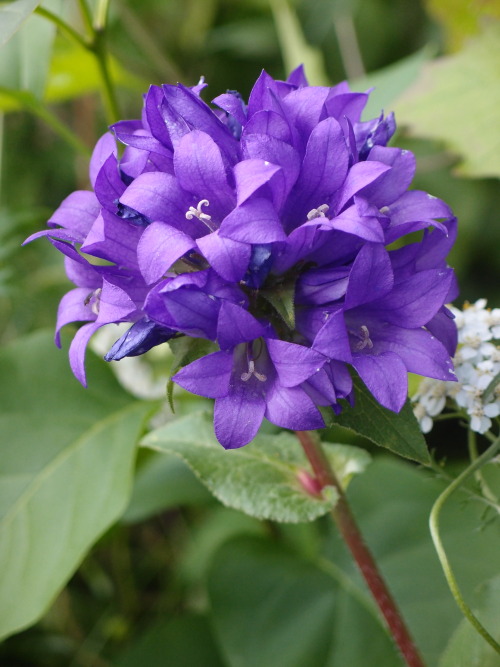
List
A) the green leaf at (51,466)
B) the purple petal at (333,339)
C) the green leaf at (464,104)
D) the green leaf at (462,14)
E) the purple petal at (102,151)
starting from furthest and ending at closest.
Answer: the green leaf at (462,14) → the green leaf at (464,104) → the green leaf at (51,466) → the purple petal at (102,151) → the purple petal at (333,339)

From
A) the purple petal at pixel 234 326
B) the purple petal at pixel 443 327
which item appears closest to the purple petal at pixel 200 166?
the purple petal at pixel 234 326

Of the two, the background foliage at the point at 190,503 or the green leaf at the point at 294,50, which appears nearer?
the background foliage at the point at 190,503

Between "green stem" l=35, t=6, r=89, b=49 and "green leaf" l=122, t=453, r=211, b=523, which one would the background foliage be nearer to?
"green leaf" l=122, t=453, r=211, b=523

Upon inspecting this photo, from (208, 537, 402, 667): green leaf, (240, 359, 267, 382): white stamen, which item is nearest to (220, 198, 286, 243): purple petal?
(240, 359, 267, 382): white stamen

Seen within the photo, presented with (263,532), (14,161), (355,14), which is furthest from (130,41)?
(263,532)

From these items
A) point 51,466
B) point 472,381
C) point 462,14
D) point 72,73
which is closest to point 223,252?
point 472,381

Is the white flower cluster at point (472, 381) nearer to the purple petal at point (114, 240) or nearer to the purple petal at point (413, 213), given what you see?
the purple petal at point (413, 213)
